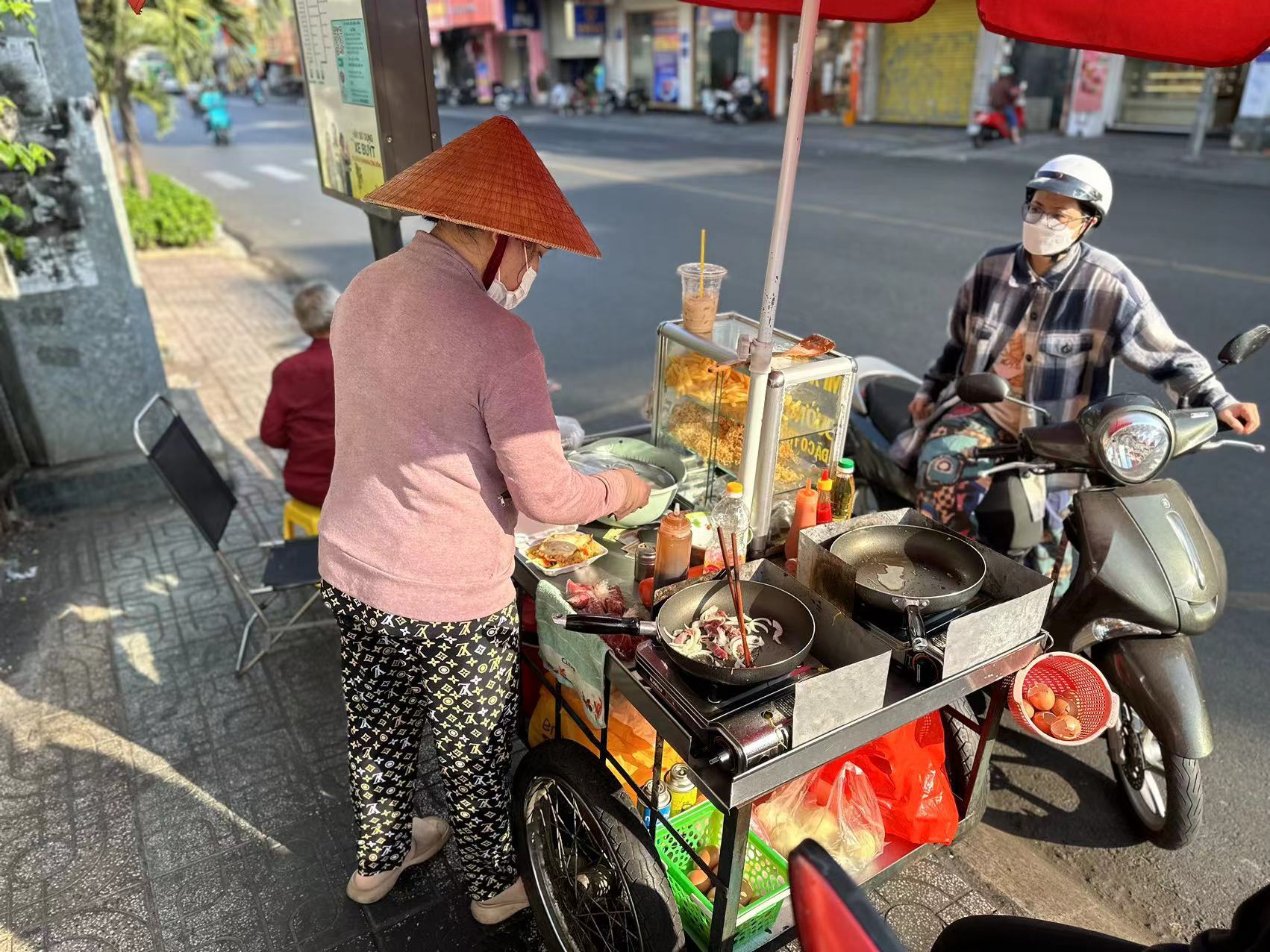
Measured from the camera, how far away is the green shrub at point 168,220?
11258 millimetres

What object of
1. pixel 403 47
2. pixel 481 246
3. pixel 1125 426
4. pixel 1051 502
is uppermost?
pixel 403 47

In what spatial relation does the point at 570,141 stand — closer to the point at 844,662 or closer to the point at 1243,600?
the point at 1243,600

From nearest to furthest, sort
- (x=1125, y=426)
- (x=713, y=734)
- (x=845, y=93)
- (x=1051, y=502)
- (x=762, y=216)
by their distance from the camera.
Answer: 1. (x=713, y=734)
2. (x=1125, y=426)
3. (x=1051, y=502)
4. (x=762, y=216)
5. (x=845, y=93)

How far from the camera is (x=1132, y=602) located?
262 cm

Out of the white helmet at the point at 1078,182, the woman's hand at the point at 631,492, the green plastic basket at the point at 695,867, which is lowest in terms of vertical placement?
the green plastic basket at the point at 695,867

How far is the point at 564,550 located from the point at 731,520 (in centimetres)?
54

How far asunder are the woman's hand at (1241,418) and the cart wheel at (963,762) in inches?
51.3

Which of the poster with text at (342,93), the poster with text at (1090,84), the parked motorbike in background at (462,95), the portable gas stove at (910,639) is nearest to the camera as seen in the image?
the portable gas stove at (910,639)

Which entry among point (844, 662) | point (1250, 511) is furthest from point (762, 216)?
point (844, 662)

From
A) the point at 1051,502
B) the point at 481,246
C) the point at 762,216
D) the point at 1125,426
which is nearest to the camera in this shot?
the point at 481,246

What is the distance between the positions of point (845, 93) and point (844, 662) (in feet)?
91.1

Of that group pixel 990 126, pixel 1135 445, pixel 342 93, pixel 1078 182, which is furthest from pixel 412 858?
pixel 990 126

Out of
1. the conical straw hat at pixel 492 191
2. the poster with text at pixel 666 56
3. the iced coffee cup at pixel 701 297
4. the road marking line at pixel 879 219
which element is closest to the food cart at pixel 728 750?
the iced coffee cup at pixel 701 297

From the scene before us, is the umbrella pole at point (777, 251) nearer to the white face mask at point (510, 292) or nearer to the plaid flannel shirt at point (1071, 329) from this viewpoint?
the white face mask at point (510, 292)
